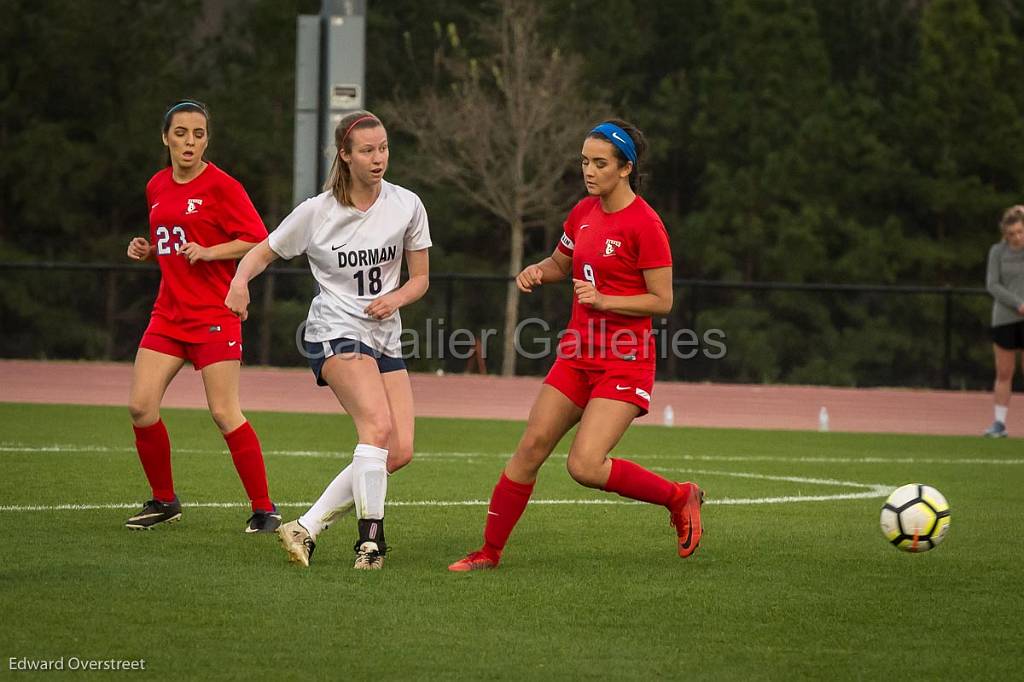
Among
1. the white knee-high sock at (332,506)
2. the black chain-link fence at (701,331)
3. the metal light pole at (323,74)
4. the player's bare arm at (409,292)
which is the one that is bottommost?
the black chain-link fence at (701,331)

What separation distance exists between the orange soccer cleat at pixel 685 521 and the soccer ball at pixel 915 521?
0.90 m

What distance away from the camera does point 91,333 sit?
33406 mm

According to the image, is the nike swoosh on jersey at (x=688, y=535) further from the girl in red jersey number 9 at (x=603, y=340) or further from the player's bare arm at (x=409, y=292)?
→ the player's bare arm at (x=409, y=292)

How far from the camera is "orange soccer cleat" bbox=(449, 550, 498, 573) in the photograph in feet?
23.6

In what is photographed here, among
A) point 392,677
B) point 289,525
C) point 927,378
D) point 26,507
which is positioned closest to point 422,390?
point 927,378

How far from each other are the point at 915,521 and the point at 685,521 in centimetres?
109

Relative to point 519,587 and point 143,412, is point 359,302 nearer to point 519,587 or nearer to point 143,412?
point 519,587

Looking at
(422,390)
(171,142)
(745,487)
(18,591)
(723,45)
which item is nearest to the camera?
(18,591)

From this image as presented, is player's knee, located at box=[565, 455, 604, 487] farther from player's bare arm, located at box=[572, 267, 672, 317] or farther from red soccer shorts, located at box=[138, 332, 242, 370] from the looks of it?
red soccer shorts, located at box=[138, 332, 242, 370]

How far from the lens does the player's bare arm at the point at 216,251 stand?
26.8 feet

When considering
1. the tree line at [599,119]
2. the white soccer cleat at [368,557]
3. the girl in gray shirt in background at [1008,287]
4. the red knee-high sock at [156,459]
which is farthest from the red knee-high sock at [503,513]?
the tree line at [599,119]

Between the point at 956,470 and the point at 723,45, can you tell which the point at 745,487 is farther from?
the point at 723,45

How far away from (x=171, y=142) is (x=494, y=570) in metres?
2.91

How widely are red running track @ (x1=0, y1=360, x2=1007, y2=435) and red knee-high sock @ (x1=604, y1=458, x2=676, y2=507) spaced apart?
1044 cm
